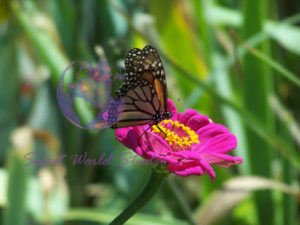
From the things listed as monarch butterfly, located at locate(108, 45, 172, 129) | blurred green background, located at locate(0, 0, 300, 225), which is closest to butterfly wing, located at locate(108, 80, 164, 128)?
monarch butterfly, located at locate(108, 45, 172, 129)

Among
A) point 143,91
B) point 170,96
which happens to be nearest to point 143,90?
point 143,91

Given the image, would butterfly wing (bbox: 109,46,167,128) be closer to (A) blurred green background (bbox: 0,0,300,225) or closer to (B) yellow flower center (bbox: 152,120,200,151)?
(B) yellow flower center (bbox: 152,120,200,151)

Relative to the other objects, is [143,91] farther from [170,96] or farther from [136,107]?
[170,96]

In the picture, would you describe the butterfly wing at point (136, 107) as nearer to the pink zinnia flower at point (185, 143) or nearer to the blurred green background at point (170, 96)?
the pink zinnia flower at point (185, 143)

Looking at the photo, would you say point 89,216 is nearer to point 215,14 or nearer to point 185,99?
Answer: point 185,99

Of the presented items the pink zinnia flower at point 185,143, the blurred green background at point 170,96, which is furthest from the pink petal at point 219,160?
the blurred green background at point 170,96

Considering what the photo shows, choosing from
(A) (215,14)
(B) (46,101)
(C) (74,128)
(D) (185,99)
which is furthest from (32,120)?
(A) (215,14)
